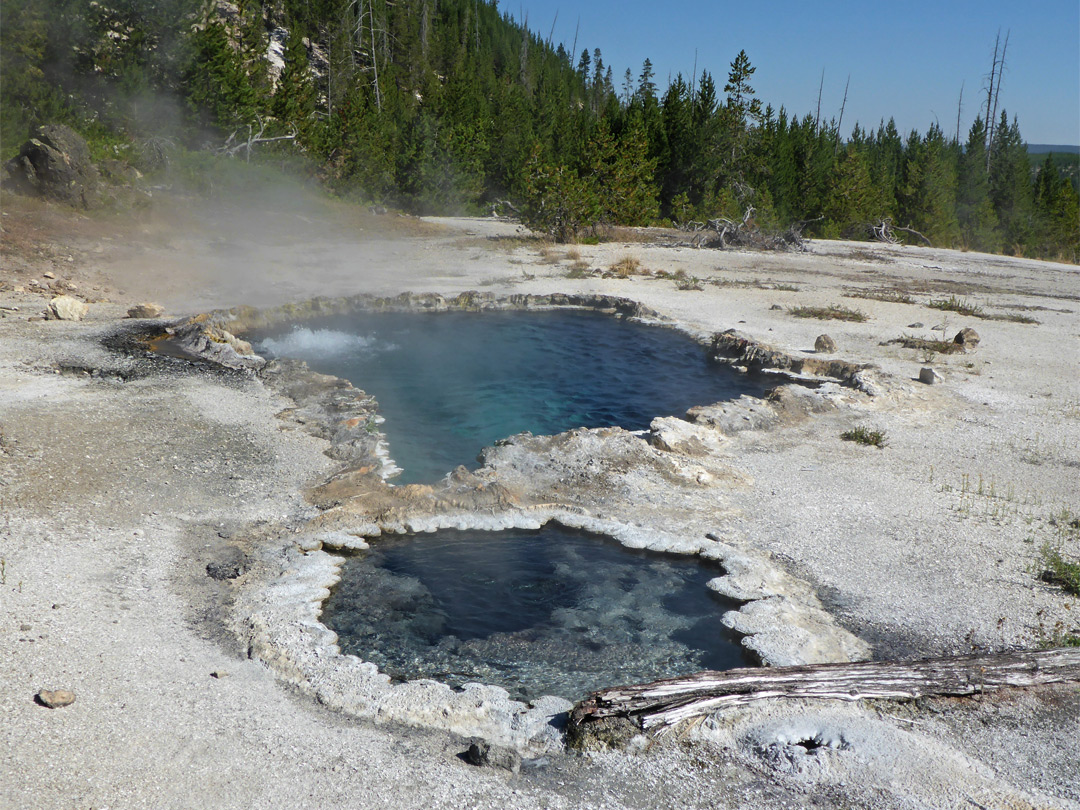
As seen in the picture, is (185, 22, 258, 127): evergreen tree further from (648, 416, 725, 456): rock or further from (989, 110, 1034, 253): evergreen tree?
(989, 110, 1034, 253): evergreen tree

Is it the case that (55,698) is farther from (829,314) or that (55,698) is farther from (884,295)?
(884,295)

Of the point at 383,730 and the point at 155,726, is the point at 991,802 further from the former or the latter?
the point at 155,726

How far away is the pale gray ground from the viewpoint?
370cm

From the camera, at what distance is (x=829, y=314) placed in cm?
1456

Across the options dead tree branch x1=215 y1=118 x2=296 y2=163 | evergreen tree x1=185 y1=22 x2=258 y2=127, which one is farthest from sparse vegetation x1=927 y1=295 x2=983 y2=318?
evergreen tree x1=185 y1=22 x2=258 y2=127

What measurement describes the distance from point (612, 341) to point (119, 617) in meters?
9.59

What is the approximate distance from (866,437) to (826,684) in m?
4.74

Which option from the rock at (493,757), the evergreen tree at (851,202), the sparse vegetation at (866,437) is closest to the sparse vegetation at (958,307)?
the sparse vegetation at (866,437)

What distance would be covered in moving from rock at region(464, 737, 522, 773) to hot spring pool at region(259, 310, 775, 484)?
3.97 meters

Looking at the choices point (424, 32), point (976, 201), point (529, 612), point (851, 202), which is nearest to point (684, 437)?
point (529, 612)

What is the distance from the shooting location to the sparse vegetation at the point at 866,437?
8414 millimetres

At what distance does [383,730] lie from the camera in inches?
162

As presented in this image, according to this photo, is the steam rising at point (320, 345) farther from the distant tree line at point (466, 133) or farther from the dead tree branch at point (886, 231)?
the dead tree branch at point (886, 231)

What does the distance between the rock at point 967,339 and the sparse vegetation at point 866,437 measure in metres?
4.68
